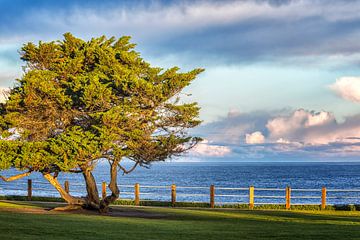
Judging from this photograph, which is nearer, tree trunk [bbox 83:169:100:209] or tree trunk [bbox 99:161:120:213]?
tree trunk [bbox 99:161:120:213]

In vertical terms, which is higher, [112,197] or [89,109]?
[89,109]

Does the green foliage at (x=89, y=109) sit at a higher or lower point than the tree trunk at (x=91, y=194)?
higher

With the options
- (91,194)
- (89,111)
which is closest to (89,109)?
(89,111)

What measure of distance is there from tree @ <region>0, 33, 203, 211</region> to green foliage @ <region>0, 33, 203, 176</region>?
0.04 metres

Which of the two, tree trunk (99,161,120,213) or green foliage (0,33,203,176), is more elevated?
green foliage (0,33,203,176)

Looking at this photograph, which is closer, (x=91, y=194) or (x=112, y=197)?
(x=112, y=197)

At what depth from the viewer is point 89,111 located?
26.7 meters

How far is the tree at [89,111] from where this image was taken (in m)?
25.6

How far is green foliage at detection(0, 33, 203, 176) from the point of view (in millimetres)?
25594

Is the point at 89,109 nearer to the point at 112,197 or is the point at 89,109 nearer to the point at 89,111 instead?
the point at 89,111

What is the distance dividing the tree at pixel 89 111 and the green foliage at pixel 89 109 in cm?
4

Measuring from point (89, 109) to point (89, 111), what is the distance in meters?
0.10

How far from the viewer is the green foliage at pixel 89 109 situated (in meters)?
25.6

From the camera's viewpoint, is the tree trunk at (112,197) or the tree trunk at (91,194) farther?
the tree trunk at (91,194)
